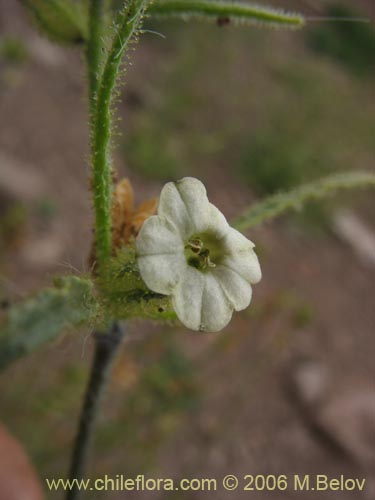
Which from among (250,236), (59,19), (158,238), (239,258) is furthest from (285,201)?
(250,236)

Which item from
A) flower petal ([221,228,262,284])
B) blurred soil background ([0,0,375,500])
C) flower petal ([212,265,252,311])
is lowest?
blurred soil background ([0,0,375,500])

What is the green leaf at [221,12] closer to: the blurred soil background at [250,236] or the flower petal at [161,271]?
the blurred soil background at [250,236]

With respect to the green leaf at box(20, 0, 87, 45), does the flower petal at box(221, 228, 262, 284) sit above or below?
below

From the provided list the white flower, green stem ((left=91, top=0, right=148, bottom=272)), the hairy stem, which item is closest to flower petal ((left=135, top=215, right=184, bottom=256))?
the white flower

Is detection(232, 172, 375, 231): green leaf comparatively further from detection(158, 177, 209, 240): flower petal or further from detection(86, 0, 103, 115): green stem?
detection(86, 0, 103, 115): green stem

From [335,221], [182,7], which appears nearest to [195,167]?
[335,221]

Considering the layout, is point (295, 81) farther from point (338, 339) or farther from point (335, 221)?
point (338, 339)

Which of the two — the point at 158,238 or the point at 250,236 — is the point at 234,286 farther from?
the point at 250,236
